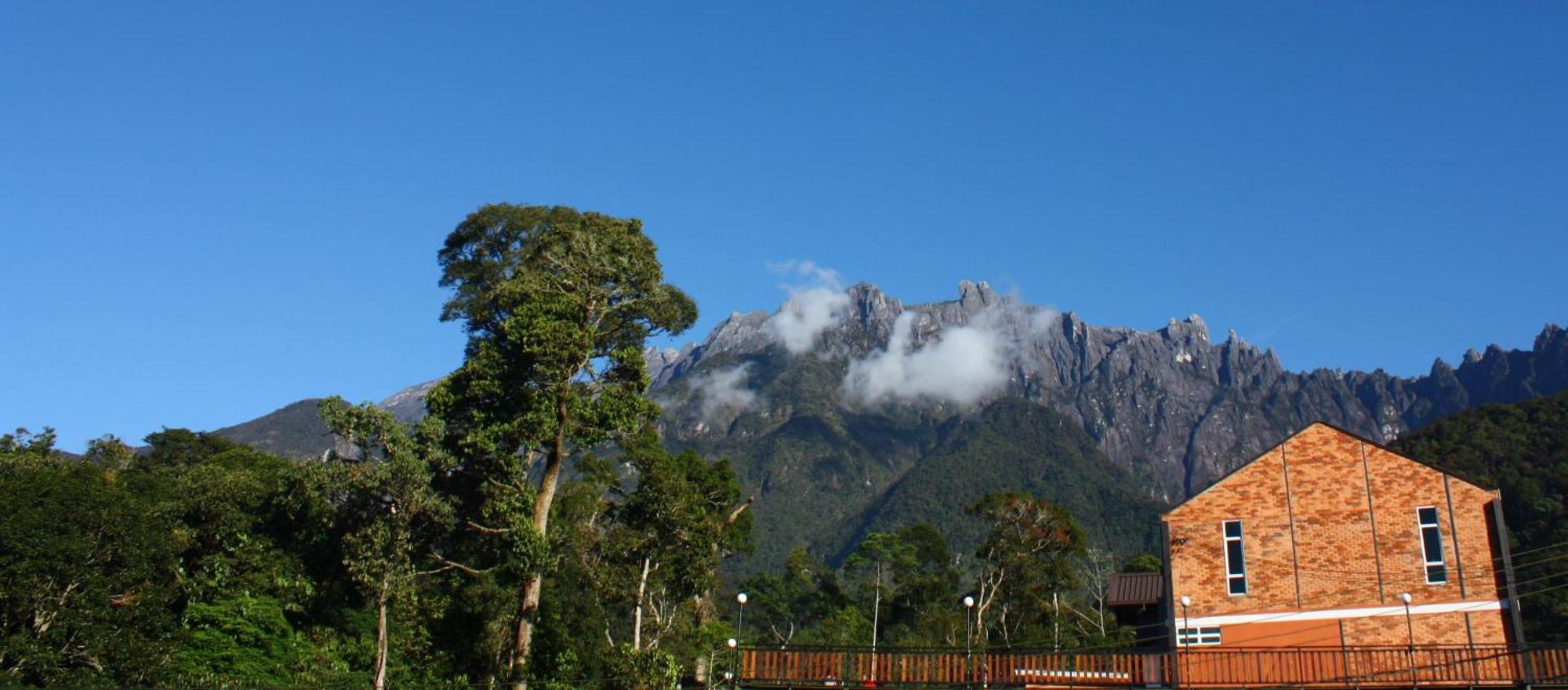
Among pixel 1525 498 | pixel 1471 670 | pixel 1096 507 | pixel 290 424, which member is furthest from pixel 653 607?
pixel 290 424

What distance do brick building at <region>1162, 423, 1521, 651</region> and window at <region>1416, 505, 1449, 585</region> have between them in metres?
0.03

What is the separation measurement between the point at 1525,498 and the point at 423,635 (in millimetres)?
74276

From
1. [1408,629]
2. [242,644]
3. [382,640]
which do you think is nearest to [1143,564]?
[1408,629]

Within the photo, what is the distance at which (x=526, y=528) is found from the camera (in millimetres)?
29844

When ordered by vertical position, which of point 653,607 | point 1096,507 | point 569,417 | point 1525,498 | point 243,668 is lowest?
point 243,668

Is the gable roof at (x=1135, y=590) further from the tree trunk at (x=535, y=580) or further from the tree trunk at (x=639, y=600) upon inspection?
the tree trunk at (x=535, y=580)

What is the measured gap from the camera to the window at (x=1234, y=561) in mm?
32213

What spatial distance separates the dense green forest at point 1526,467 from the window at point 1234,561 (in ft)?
134

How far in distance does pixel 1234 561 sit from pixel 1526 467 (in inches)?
2671

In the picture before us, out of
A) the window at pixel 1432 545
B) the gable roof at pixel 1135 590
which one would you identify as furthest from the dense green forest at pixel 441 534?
the gable roof at pixel 1135 590

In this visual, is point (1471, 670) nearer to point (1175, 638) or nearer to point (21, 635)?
point (1175, 638)

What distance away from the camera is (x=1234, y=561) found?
32438 millimetres

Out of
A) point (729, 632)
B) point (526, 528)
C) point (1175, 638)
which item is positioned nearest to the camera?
point (526, 528)

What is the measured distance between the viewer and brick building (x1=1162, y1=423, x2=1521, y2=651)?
98.9 feet
